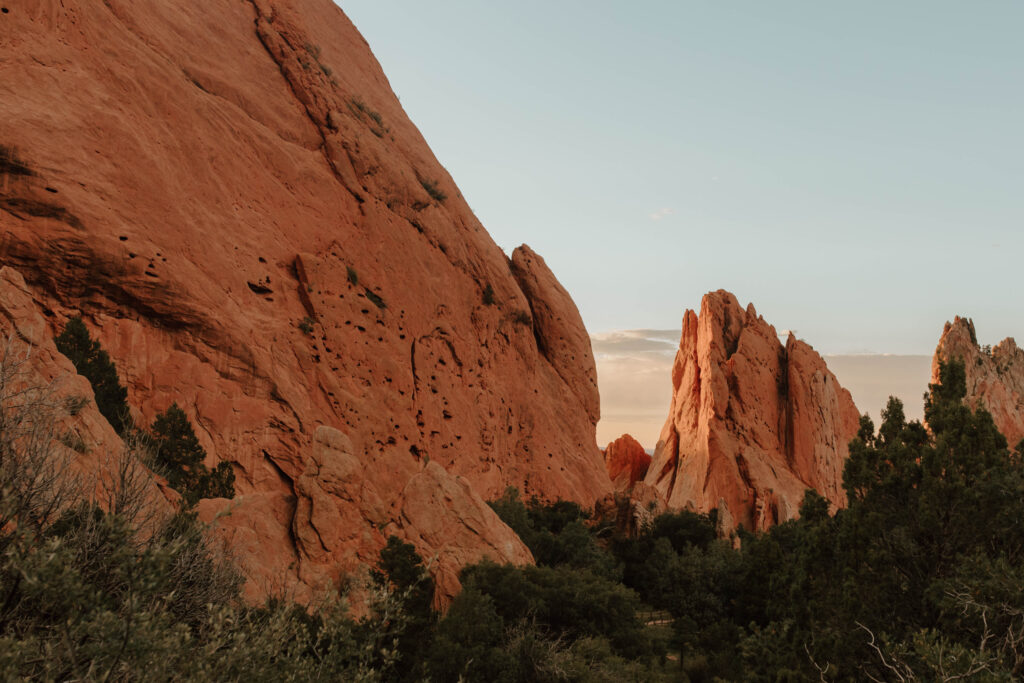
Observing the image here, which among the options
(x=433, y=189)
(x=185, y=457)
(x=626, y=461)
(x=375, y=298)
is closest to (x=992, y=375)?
(x=626, y=461)

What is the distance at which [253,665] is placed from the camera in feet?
25.6

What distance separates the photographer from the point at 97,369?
23359 mm

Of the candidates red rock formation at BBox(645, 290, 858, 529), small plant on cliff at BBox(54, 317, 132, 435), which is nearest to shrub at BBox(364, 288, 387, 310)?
small plant on cliff at BBox(54, 317, 132, 435)

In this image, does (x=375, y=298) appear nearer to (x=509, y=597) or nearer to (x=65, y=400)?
(x=509, y=597)

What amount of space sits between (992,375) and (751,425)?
132ft

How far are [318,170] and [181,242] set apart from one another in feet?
35.3

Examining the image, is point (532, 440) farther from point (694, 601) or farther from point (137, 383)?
point (137, 383)

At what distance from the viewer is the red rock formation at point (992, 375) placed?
7931cm

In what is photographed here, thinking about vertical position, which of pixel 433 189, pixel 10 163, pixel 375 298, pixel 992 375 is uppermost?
pixel 433 189

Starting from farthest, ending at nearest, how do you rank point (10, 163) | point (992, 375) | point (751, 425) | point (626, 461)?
point (992, 375), point (626, 461), point (751, 425), point (10, 163)

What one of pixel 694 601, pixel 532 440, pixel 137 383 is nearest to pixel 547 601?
pixel 137 383

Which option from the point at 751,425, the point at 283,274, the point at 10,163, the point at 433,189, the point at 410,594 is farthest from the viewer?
the point at 751,425

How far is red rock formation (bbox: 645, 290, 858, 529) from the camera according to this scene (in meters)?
61.6

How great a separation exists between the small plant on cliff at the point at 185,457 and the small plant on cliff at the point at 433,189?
23512 mm
